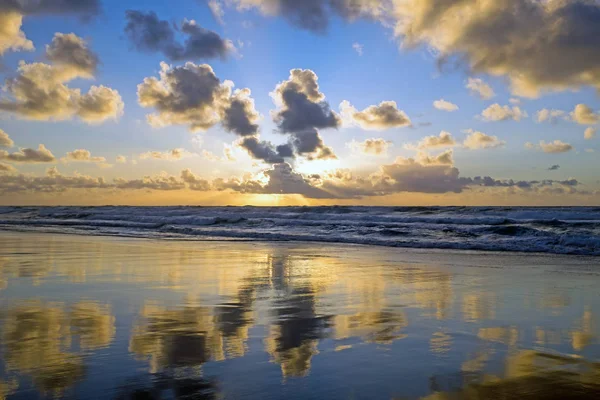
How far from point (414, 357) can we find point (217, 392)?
2013mm

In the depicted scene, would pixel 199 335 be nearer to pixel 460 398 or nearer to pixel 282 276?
pixel 460 398

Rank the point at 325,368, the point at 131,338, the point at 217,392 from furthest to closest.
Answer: the point at 131,338 → the point at 325,368 → the point at 217,392

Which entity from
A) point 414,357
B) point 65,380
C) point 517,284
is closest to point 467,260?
point 517,284

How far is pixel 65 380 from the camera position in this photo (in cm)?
405

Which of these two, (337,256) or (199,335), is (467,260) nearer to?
(337,256)

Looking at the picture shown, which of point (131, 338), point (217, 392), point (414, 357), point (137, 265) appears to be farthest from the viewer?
point (137, 265)

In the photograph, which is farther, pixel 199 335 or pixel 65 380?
pixel 199 335

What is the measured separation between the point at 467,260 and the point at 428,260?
117cm

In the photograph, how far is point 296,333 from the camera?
5762 mm

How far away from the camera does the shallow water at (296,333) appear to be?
4059mm

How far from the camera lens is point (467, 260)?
14516 millimetres

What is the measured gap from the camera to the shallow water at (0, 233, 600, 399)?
160 inches

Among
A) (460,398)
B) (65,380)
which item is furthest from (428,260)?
(65,380)

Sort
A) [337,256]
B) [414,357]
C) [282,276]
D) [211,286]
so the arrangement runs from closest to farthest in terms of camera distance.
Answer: [414,357] → [211,286] → [282,276] → [337,256]
